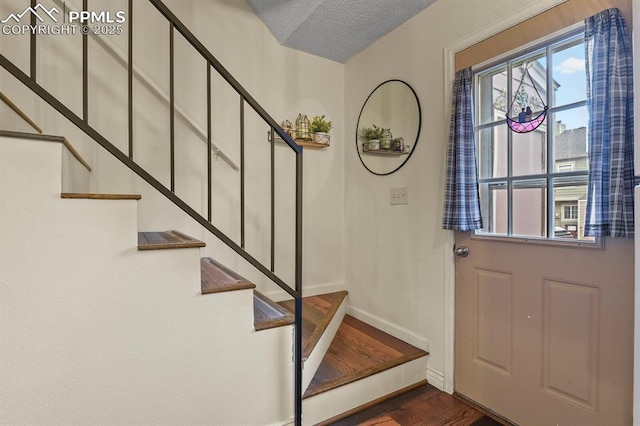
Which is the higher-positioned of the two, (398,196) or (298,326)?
(398,196)

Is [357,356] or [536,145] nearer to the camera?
[536,145]

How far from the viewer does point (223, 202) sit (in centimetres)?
228

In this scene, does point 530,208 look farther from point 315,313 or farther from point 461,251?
point 315,313

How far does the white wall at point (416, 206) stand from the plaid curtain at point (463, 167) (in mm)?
146

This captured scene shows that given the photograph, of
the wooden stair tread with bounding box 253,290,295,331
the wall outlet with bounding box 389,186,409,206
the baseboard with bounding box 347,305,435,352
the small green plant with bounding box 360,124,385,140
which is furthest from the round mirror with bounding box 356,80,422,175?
the wooden stair tread with bounding box 253,290,295,331

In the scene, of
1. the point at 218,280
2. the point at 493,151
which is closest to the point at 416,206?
the point at 493,151

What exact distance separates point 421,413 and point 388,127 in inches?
74.8

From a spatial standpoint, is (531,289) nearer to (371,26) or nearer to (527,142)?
(527,142)

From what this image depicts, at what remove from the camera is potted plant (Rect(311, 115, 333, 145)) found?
253 cm

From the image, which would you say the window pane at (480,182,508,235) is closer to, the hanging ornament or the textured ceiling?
the hanging ornament

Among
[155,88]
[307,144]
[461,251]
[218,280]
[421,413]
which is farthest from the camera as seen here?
[307,144]

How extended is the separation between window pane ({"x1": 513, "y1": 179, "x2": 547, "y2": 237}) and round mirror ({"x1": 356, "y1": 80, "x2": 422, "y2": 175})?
75cm

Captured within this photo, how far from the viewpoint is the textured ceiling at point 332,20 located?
6.60ft

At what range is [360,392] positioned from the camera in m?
1.71
